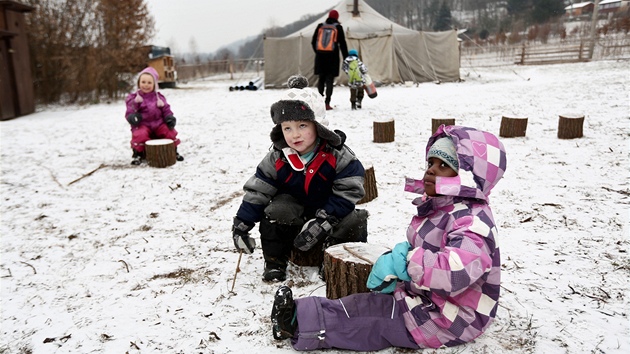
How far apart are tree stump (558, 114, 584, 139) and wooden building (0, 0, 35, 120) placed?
39.2 ft

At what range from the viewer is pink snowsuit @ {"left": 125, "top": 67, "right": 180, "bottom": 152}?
6328mm

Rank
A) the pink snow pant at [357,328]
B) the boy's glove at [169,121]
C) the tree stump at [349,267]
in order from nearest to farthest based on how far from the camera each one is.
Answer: the pink snow pant at [357,328] → the tree stump at [349,267] → the boy's glove at [169,121]

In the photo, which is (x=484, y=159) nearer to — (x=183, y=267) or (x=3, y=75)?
(x=183, y=267)

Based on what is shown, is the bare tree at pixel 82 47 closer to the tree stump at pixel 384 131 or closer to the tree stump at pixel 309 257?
the tree stump at pixel 384 131

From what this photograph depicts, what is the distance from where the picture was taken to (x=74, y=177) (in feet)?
19.9

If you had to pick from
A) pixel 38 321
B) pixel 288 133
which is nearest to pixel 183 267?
pixel 38 321

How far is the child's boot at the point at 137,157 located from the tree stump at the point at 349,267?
15.9ft

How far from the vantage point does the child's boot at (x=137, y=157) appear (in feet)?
21.2

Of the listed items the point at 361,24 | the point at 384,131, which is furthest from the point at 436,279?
the point at 361,24

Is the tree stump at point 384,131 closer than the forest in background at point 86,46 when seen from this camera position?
Yes

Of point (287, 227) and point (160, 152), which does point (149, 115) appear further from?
point (287, 227)

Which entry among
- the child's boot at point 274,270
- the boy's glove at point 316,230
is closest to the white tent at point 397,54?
the child's boot at point 274,270

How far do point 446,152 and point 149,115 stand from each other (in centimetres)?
550

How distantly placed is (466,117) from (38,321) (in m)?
7.96
